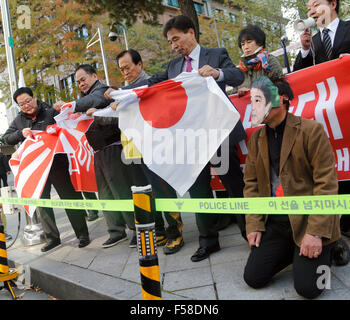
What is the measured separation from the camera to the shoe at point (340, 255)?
2869 millimetres

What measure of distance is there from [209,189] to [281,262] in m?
1.05

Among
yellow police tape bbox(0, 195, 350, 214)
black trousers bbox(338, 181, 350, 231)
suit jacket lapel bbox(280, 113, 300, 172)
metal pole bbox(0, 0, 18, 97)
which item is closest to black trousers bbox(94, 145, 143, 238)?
yellow police tape bbox(0, 195, 350, 214)

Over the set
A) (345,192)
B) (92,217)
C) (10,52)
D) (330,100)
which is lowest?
(92,217)

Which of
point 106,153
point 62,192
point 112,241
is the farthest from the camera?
point 62,192

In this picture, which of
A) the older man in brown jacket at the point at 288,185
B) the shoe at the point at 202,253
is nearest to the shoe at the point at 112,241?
the shoe at the point at 202,253

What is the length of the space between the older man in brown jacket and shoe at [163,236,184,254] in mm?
1214

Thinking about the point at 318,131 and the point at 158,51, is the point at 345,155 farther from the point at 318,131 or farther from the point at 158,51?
the point at 158,51

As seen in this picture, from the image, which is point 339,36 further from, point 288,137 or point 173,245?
point 173,245

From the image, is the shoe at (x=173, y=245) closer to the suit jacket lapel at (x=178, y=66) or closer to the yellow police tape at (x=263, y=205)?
the yellow police tape at (x=263, y=205)

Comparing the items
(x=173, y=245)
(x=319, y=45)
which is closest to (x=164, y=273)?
(x=173, y=245)

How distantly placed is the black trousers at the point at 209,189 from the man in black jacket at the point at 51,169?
6.53ft

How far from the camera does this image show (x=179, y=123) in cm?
343

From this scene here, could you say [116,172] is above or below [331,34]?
below

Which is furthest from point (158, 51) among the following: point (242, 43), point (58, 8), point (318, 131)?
point (318, 131)
